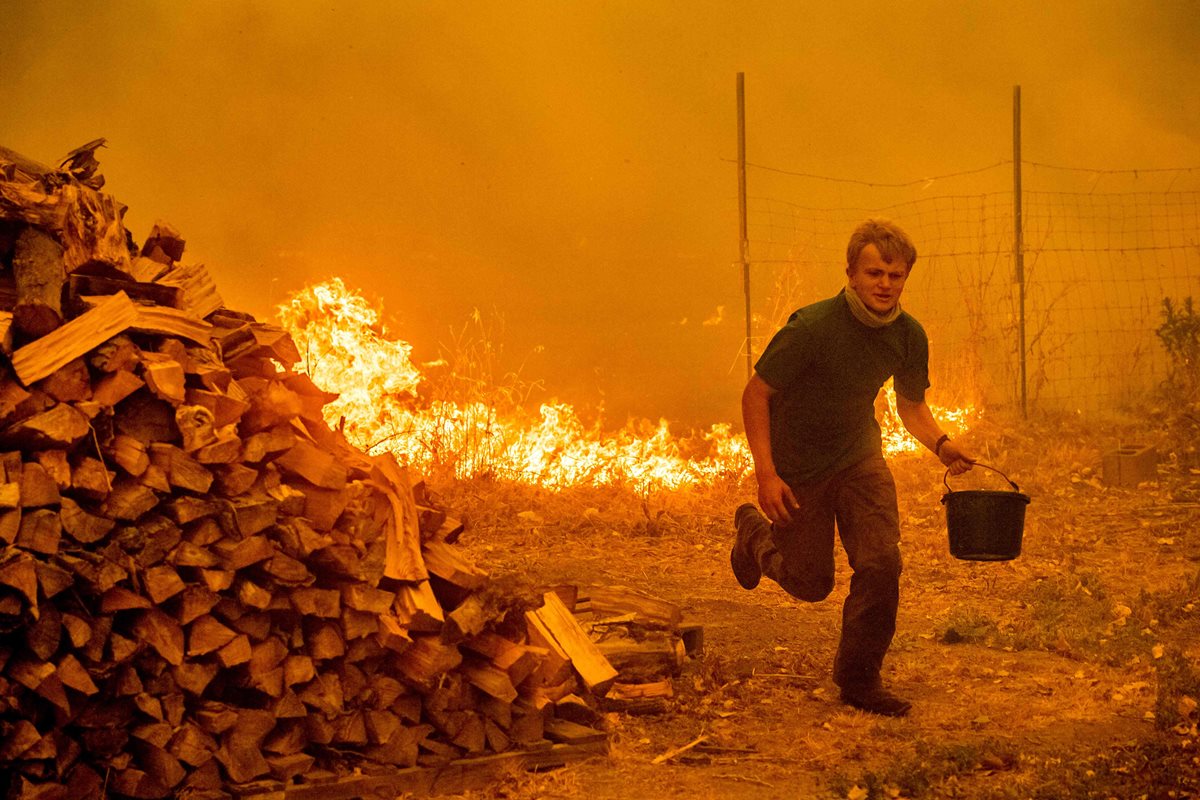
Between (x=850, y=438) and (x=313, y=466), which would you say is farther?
(x=850, y=438)

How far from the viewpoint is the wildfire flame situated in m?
8.30

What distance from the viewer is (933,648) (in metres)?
5.30

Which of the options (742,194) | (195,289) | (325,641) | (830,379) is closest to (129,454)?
(325,641)

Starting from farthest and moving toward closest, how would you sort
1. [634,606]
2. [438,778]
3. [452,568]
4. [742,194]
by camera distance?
[742,194] → [634,606] → [452,568] → [438,778]

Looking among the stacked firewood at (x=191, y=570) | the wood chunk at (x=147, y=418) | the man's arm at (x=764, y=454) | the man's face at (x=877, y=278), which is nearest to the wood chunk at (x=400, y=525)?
the stacked firewood at (x=191, y=570)

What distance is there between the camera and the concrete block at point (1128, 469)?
881 cm

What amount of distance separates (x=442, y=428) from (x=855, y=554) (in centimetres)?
446

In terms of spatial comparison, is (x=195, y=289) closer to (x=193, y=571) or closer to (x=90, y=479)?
(x=90, y=479)

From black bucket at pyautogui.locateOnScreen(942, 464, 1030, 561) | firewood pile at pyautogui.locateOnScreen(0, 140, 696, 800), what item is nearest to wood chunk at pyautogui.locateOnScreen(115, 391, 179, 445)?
firewood pile at pyautogui.locateOnScreen(0, 140, 696, 800)

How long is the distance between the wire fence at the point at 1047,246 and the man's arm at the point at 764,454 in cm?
731

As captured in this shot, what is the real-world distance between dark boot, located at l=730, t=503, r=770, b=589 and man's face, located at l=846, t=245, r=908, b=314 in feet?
3.88

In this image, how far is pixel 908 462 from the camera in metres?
9.35

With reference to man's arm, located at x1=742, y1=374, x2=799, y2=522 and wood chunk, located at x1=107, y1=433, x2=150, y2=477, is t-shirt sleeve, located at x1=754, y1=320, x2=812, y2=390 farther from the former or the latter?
wood chunk, located at x1=107, y1=433, x2=150, y2=477

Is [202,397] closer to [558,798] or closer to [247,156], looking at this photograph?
[558,798]
